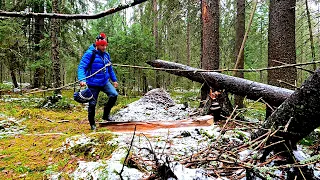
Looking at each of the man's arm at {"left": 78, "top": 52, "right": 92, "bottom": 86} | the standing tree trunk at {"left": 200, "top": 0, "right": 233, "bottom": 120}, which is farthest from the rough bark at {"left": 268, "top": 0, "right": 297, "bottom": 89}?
the man's arm at {"left": 78, "top": 52, "right": 92, "bottom": 86}

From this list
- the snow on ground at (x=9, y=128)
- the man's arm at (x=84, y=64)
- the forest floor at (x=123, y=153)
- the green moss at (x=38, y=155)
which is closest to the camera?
the forest floor at (x=123, y=153)

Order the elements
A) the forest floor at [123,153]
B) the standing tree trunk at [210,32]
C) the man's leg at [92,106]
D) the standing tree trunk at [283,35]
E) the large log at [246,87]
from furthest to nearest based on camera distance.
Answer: the standing tree trunk at [210,32] < the standing tree trunk at [283,35] < the man's leg at [92,106] < the large log at [246,87] < the forest floor at [123,153]

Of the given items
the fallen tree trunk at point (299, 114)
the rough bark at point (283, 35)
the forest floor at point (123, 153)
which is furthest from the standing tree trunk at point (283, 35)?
the fallen tree trunk at point (299, 114)

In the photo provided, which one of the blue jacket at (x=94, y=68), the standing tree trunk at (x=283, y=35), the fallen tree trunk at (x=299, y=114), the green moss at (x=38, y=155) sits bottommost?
the green moss at (x=38, y=155)

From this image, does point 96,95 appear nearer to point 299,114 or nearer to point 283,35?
point 299,114

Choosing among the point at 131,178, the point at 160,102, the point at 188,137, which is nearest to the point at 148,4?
the point at 160,102

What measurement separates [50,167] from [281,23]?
17.3ft

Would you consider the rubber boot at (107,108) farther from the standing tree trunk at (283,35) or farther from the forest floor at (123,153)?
the standing tree trunk at (283,35)

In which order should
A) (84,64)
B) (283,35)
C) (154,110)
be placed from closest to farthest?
(84,64)
(283,35)
(154,110)

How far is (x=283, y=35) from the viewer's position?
5559 millimetres

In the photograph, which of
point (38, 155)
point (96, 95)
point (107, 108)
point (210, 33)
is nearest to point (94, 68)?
point (96, 95)

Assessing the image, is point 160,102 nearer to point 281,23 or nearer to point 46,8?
point 281,23

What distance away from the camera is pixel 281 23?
5531mm

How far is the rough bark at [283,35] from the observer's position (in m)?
5.51
